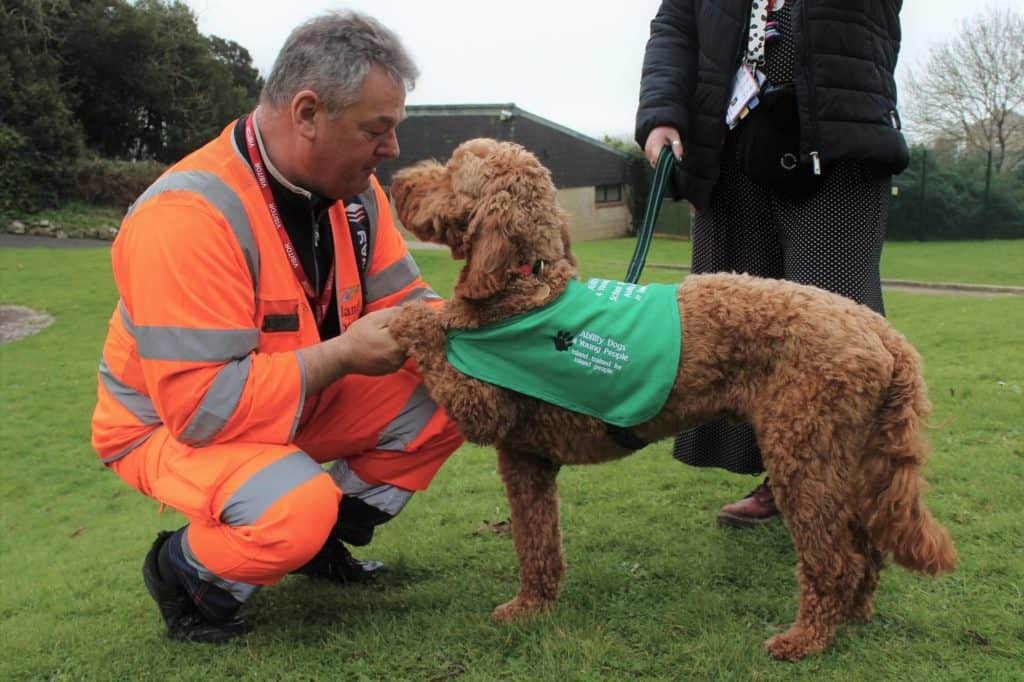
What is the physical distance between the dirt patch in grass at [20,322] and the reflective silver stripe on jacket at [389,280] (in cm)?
1005

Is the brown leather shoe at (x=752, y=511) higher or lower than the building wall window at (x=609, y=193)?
lower

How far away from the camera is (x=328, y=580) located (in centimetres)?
350

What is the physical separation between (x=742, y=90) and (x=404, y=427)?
6.25ft

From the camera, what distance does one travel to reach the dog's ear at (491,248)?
2.73 meters

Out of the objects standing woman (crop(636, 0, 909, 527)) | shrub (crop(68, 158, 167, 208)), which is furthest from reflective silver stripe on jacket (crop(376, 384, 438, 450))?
shrub (crop(68, 158, 167, 208))

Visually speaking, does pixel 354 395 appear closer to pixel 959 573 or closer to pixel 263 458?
pixel 263 458

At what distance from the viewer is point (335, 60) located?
281 cm

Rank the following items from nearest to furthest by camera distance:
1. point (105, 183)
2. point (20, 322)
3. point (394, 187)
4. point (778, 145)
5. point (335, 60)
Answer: point (335, 60), point (394, 187), point (778, 145), point (20, 322), point (105, 183)

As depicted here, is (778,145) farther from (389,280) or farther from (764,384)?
(389,280)

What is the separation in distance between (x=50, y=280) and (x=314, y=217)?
1494 centimetres

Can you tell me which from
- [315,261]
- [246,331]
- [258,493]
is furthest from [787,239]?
[258,493]

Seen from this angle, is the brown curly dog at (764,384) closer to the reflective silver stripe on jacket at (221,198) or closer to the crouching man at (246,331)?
the crouching man at (246,331)

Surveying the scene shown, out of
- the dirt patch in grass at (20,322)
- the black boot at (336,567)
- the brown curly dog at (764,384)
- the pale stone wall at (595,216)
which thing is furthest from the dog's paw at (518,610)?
the pale stone wall at (595,216)

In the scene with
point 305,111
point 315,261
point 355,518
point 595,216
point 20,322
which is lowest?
point 20,322
